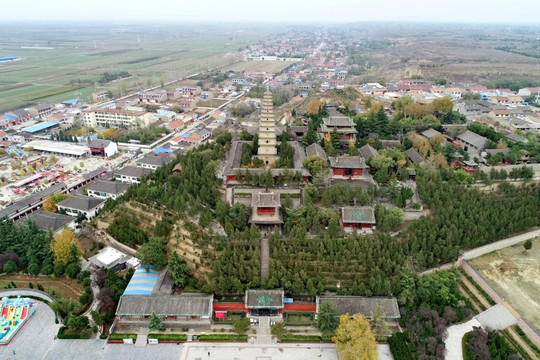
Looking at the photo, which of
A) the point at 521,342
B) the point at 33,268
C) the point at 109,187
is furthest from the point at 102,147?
the point at 521,342

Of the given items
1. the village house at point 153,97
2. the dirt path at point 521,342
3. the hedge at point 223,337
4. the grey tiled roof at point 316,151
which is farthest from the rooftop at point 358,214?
the village house at point 153,97

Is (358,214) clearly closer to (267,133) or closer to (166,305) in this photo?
(267,133)

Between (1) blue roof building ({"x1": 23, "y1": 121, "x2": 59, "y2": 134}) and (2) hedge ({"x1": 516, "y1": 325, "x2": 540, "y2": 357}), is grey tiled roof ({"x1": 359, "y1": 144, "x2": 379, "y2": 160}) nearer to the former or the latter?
(2) hedge ({"x1": 516, "y1": 325, "x2": 540, "y2": 357})

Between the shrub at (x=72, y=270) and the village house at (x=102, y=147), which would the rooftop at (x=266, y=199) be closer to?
the shrub at (x=72, y=270)

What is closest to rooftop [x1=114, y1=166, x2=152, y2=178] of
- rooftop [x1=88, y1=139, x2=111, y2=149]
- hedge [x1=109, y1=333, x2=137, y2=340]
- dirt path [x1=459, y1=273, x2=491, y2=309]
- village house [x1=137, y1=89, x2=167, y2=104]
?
rooftop [x1=88, y1=139, x2=111, y2=149]

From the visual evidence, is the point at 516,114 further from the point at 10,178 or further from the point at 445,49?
the point at 445,49
